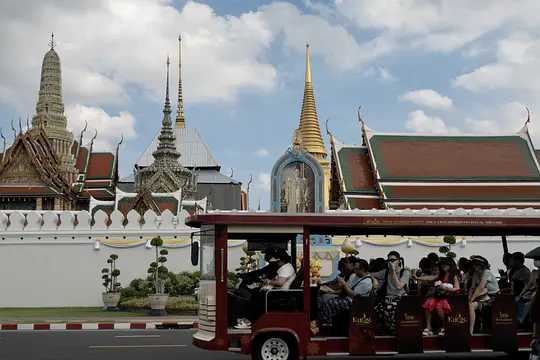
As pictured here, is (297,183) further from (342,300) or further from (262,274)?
(342,300)

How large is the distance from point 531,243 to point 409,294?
52.8ft

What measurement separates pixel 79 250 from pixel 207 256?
53.4 ft

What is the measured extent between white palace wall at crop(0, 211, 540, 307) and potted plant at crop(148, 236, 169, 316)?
0.65 meters

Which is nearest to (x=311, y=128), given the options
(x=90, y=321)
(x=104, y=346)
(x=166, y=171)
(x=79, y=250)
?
(x=166, y=171)

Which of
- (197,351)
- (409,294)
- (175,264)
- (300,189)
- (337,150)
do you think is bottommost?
(197,351)

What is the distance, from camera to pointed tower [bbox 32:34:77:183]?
52.5 m

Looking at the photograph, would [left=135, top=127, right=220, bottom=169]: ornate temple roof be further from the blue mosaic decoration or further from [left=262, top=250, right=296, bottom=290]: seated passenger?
[left=262, top=250, right=296, bottom=290]: seated passenger

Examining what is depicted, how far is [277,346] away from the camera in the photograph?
9.59 m

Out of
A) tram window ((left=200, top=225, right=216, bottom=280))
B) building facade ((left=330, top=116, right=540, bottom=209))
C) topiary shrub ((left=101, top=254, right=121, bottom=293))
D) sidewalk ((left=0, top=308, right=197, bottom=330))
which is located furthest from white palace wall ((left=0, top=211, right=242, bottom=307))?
tram window ((left=200, top=225, right=216, bottom=280))

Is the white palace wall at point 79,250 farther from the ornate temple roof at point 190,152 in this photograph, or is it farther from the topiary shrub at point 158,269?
the ornate temple roof at point 190,152

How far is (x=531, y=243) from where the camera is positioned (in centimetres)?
2503

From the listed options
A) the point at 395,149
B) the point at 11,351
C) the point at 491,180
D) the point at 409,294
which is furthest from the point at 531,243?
the point at 11,351

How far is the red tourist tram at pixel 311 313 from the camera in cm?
958

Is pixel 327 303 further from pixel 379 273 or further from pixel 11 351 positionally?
pixel 11 351
